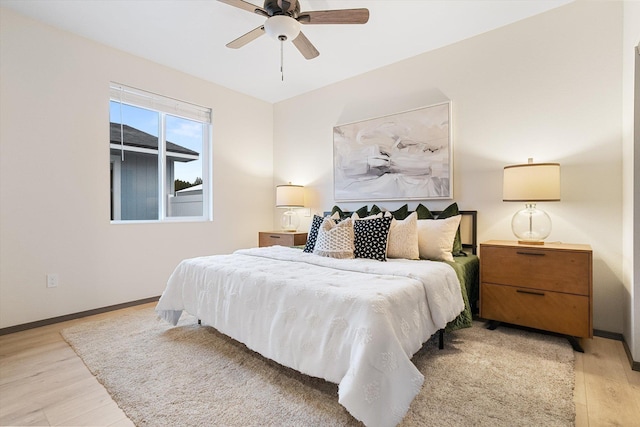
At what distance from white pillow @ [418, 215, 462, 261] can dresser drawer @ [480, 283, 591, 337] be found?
0.40 metres

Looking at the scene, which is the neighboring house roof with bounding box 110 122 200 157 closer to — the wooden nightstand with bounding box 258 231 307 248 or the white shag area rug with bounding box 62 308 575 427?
the wooden nightstand with bounding box 258 231 307 248

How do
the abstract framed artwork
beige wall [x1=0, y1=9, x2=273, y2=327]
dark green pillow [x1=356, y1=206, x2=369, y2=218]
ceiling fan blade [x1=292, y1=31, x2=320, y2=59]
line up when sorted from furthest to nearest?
dark green pillow [x1=356, y1=206, x2=369, y2=218] < the abstract framed artwork < beige wall [x1=0, y1=9, x2=273, y2=327] < ceiling fan blade [x1=292, y1=31, x2=320, y2=59]

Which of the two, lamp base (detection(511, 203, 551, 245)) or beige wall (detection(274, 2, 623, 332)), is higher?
beige wall (detection(274, 2, 623, 332))

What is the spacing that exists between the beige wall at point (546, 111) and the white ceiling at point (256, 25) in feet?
0.70

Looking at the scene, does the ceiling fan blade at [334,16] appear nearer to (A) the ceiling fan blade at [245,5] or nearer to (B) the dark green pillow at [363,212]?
(A) the ceiling fan blade at [245,5]

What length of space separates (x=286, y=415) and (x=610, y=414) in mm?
1554

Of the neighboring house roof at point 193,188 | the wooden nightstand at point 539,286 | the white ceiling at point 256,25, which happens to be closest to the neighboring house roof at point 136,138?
the neighboring house roof at point 193,188

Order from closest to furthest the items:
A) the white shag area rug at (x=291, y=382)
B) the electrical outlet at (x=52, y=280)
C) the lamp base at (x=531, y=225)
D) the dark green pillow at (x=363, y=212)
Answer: the white shag area rug at (x=291, y=382)
the lamp base at (x=531, y=225)
the electrical outlet at (x=52, y=280)
the dark green pillow at (x=363, y=212)

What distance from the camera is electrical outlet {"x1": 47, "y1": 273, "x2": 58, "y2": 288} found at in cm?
276

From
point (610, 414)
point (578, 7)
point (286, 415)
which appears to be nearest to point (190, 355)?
point (286, 415)

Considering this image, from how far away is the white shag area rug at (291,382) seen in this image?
1.44m

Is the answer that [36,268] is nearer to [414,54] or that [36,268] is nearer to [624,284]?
[414,54]

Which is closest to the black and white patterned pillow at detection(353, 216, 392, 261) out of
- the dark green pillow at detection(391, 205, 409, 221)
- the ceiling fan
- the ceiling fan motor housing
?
the dark green pillow at detection(391, 205, 409, 221)

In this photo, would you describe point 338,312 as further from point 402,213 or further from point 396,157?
point 396,157
